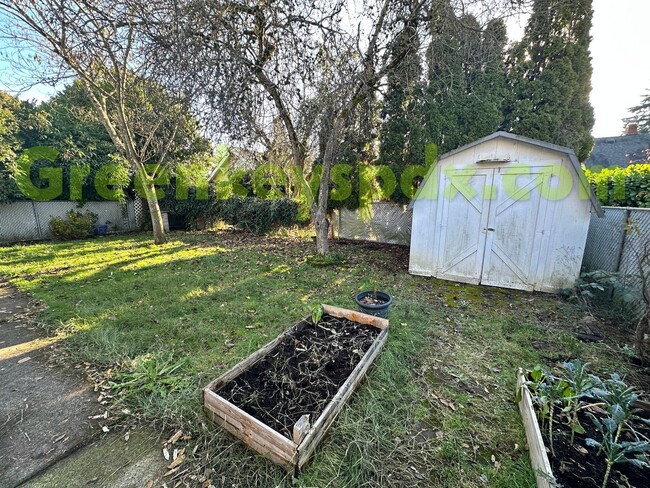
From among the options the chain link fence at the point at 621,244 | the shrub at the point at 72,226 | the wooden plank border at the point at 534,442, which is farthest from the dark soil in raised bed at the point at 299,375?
the shrub at the point at 72,226

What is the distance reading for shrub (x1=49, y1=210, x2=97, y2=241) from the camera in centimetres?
970

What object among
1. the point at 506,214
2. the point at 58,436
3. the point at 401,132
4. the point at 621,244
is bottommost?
A: the point at 58,436

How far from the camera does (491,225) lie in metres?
5.15

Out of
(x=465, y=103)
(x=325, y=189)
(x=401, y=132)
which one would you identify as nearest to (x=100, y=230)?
(x=325, y=189)

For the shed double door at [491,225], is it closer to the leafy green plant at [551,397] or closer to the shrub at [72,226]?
the leafy green plant at [551,397]

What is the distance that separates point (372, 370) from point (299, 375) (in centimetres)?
74

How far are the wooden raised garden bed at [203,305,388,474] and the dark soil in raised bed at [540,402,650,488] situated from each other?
4.35 feet

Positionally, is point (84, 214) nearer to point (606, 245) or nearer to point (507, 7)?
point (507, 7)

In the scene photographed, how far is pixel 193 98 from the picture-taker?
4.79 meters

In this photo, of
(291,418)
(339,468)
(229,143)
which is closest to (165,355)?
(291,418)

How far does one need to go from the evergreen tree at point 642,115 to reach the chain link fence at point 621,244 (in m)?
30.8

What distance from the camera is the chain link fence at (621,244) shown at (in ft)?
12.0

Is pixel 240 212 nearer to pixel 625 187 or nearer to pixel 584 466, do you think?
pixel 625 187

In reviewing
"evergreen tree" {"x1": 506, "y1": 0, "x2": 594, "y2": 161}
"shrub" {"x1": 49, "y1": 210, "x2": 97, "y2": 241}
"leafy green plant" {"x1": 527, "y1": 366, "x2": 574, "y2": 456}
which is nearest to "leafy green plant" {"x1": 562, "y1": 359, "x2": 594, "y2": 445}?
"leafy green plant" {"x1": 527, "y1": 366, "x2": 574, "y2": 456}
